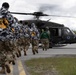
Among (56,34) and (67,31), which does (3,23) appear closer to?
(56,34)

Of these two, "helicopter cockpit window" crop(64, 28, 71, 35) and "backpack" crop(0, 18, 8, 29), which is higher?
"backpack" crop(0, 18, 8, 29)

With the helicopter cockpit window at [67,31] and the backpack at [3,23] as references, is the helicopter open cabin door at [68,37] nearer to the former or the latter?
the helicopter cockpit window at [67,31]

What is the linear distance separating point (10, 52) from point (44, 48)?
20040 mm

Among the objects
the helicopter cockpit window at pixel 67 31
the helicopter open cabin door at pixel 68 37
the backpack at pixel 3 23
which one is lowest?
the helicopter open cabin door at pixel 68 37

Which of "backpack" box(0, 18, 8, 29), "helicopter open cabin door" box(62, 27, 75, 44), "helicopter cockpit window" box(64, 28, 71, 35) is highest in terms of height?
"backpack" box(0, 18, 8, 29)

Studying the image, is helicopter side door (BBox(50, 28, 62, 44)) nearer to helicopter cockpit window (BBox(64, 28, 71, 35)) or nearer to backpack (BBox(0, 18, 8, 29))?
helicopter cockpit window (BBox(64, 28, 71, 35))

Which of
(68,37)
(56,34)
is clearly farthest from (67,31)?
(56,34)

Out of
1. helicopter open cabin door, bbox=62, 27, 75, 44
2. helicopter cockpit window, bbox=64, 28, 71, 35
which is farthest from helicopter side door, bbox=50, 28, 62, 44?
helicopter cockpit window, bbox=64, 28, 71, 35

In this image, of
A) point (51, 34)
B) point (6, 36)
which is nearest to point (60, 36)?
point (51, 34)

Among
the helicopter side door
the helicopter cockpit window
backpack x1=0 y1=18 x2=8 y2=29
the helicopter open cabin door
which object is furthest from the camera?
the helicopter cockpit window

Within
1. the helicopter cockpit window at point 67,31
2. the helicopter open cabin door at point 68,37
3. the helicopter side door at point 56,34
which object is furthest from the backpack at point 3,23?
the helicopter cockpit window at point 67,31

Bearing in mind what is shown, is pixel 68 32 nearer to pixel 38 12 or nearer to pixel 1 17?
pixel 38 12

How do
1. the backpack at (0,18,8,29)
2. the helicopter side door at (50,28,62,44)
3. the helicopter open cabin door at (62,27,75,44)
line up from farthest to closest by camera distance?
the helicopter open cabin door at (62,27,75,44) → the helicopter side door at (50,28,62,44) → the backpack at (0,18,8,29)

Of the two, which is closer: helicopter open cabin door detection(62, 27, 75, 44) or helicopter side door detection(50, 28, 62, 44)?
helicopter side door detection(50, 28, 62, 44)
